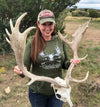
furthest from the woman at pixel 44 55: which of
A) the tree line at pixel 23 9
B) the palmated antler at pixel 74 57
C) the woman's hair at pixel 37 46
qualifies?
the tree line at pixel 23 9

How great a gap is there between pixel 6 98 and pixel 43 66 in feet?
6.31

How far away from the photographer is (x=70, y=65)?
191 centimetres

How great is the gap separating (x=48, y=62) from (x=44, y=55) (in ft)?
0.35

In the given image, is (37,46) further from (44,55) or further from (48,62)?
(48,62)

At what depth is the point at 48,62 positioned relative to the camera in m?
1.82

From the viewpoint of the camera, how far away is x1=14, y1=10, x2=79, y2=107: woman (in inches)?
70.3

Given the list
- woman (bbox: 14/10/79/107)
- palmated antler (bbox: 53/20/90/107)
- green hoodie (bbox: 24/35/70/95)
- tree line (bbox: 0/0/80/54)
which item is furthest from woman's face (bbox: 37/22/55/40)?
tree line (bbox: 0/0/80/54)

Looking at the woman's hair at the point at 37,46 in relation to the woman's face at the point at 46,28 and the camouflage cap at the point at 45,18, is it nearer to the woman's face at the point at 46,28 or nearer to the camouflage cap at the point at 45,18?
the woman's face at the point at 46,28

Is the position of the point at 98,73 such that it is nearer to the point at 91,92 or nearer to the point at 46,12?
the point at 91,92

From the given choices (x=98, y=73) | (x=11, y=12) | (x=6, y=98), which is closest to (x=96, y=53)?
(x=98, y=73)

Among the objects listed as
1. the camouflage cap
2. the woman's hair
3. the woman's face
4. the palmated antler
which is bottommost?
the palmated antler

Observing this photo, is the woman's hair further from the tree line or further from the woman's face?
the tree line

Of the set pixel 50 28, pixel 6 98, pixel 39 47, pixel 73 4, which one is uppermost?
pixel 50 28

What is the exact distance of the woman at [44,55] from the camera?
5.86 feet
